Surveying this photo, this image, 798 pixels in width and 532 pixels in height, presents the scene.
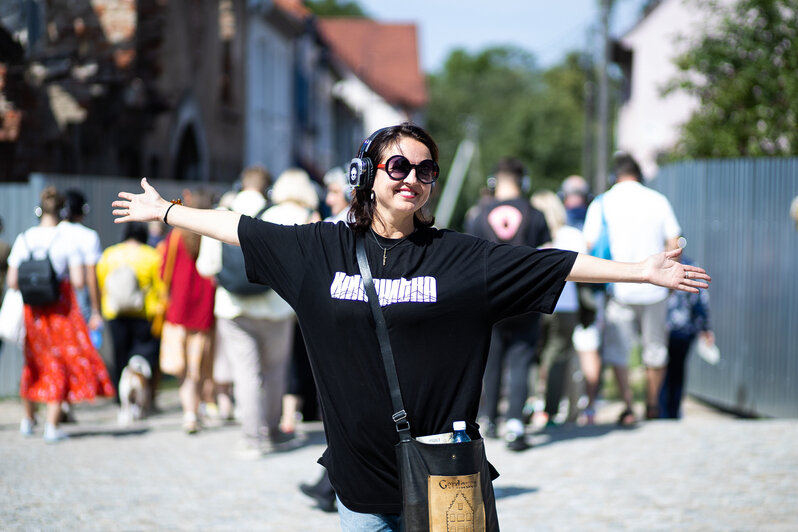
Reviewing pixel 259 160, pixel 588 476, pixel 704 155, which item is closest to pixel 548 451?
pixel 588 476

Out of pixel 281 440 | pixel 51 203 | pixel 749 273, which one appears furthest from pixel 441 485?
pixel 749 273

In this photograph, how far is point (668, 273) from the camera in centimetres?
323

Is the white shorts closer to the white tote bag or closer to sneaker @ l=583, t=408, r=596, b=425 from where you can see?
sneaker @ l=583, t=408, r=596, b=425

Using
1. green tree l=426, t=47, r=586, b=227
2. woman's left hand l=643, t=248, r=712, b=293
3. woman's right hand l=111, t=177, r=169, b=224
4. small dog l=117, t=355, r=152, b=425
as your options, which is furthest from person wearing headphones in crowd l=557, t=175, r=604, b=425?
green tree l=426, t=47, r=586, b=227

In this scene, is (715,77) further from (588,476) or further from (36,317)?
(36,317)

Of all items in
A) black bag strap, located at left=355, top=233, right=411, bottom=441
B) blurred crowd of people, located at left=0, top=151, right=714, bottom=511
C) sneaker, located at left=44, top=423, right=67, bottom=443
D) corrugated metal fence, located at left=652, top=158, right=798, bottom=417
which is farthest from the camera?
corrugated metal fence, located at left=652, top=158, right=798, bottom=417

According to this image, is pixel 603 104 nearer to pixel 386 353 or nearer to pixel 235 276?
pixel 235 276

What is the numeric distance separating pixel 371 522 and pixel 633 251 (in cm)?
536

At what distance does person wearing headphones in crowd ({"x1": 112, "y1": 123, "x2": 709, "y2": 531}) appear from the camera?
3.17m

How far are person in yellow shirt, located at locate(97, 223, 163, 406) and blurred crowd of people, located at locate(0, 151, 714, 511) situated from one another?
0.5 inches

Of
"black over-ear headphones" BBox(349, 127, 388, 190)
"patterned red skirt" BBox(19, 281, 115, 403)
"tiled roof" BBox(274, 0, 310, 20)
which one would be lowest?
"patterned red skirt" BBox(19, 281, 115, 403)

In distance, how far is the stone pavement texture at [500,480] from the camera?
5.82 meters

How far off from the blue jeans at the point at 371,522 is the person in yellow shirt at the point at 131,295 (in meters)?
6.54


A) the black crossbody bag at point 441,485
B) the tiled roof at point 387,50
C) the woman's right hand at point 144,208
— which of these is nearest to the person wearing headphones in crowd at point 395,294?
the black crossbody bag at point 441,485
